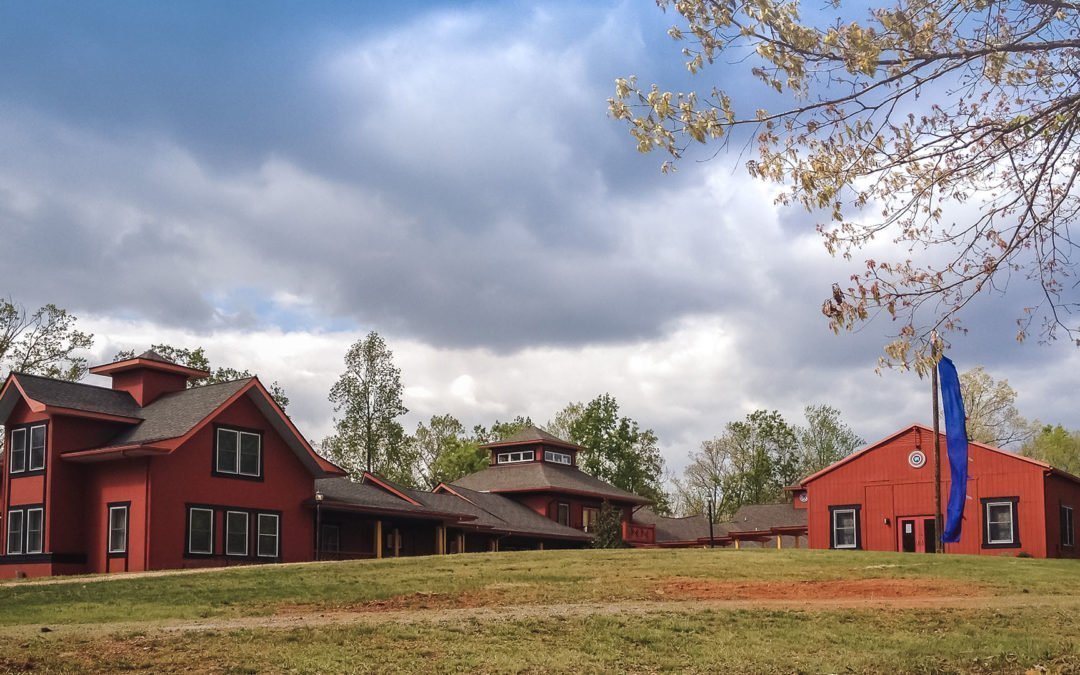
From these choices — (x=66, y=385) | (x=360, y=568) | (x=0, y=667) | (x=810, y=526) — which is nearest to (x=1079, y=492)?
(x=810, y=526)

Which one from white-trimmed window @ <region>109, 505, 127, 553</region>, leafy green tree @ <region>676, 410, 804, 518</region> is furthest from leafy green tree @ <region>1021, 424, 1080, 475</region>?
white-trimmed window @ <region>109, 505, 127, 553</region>

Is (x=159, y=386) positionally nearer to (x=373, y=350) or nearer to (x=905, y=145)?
(x=373, y=350)

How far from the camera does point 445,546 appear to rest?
1975 inches

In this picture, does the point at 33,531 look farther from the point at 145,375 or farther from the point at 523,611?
the point at 523,611

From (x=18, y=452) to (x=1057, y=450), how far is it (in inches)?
2942

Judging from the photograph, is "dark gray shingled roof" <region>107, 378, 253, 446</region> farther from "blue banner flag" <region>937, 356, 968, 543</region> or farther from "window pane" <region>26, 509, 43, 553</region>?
"blue banner flag" <region>937, 356, 968, 543</region>

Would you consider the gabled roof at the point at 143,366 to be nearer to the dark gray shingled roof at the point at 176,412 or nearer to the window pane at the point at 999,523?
the dark gray shingled roof at the point at 176,412

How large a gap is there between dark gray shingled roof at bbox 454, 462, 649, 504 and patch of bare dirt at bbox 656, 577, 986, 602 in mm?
37636

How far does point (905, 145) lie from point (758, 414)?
80784 millimetres

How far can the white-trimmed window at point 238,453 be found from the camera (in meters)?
38.6

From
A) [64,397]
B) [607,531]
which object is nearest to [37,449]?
[64,397]

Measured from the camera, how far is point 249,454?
3972 cm

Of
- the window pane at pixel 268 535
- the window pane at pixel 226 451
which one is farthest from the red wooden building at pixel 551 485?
the window pane at pixel 226 451

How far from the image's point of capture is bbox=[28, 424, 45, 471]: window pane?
38.0 metres
